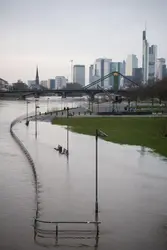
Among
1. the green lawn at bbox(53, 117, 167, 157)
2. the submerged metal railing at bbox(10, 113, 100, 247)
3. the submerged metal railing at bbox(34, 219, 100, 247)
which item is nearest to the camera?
the submerged metal railing at bbox(34, 219, 100, 247)

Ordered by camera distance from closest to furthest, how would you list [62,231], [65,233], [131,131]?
[65,233], [62,231], [131,131]

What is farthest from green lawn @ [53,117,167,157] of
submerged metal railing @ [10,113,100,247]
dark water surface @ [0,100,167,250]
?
submerged metal railing @ [10,113,100,247]

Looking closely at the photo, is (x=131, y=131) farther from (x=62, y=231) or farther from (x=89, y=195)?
(x=62, y=231)

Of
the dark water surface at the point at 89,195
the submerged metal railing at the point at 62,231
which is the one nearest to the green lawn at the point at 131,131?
the dark water surface at the point at 89,195

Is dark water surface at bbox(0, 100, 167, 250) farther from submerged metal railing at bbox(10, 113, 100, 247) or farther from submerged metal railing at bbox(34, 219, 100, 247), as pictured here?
submerged metal railing at bbox(10, 113, 100, 247)

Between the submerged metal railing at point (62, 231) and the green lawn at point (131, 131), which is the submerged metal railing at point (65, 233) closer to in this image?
the submerged metal railing at point (62, 231)

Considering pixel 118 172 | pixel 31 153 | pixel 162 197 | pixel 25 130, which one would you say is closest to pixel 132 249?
pixel 162 197

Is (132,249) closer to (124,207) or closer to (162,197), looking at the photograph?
(124,207)

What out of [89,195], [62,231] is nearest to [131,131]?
[89,195]
